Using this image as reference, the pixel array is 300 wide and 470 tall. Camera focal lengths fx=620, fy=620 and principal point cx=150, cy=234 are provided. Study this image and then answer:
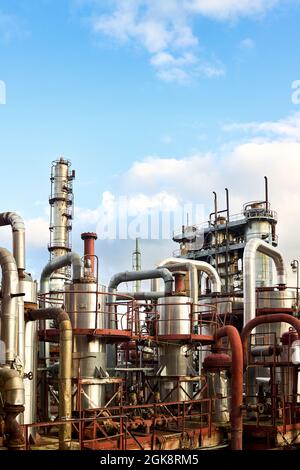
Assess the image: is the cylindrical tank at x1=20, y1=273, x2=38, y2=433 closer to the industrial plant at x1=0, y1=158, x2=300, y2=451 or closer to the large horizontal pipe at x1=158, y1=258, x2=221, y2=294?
the industrial plant at x1=0, y1=158, x2=300, y2=451

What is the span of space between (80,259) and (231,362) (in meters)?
6.01

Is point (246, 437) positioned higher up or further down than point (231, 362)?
further down

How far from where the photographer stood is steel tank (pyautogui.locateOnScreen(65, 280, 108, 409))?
19.0m

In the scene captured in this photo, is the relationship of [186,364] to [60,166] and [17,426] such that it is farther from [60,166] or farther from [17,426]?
[60,166]

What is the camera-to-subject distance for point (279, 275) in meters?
28.2

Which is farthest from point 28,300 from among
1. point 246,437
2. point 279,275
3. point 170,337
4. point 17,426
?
point 279,275

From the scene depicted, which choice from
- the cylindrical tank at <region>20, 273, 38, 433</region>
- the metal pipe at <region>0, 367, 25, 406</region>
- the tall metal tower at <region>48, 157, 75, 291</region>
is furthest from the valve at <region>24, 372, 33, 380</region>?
the tall metal tower at <region>48, 157, 75, 291</region>

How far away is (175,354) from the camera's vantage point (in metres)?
23.0

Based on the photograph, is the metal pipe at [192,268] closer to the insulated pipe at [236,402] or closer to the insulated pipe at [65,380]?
the insulated pipe at [236,402]

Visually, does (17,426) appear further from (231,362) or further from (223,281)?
(223,281)
